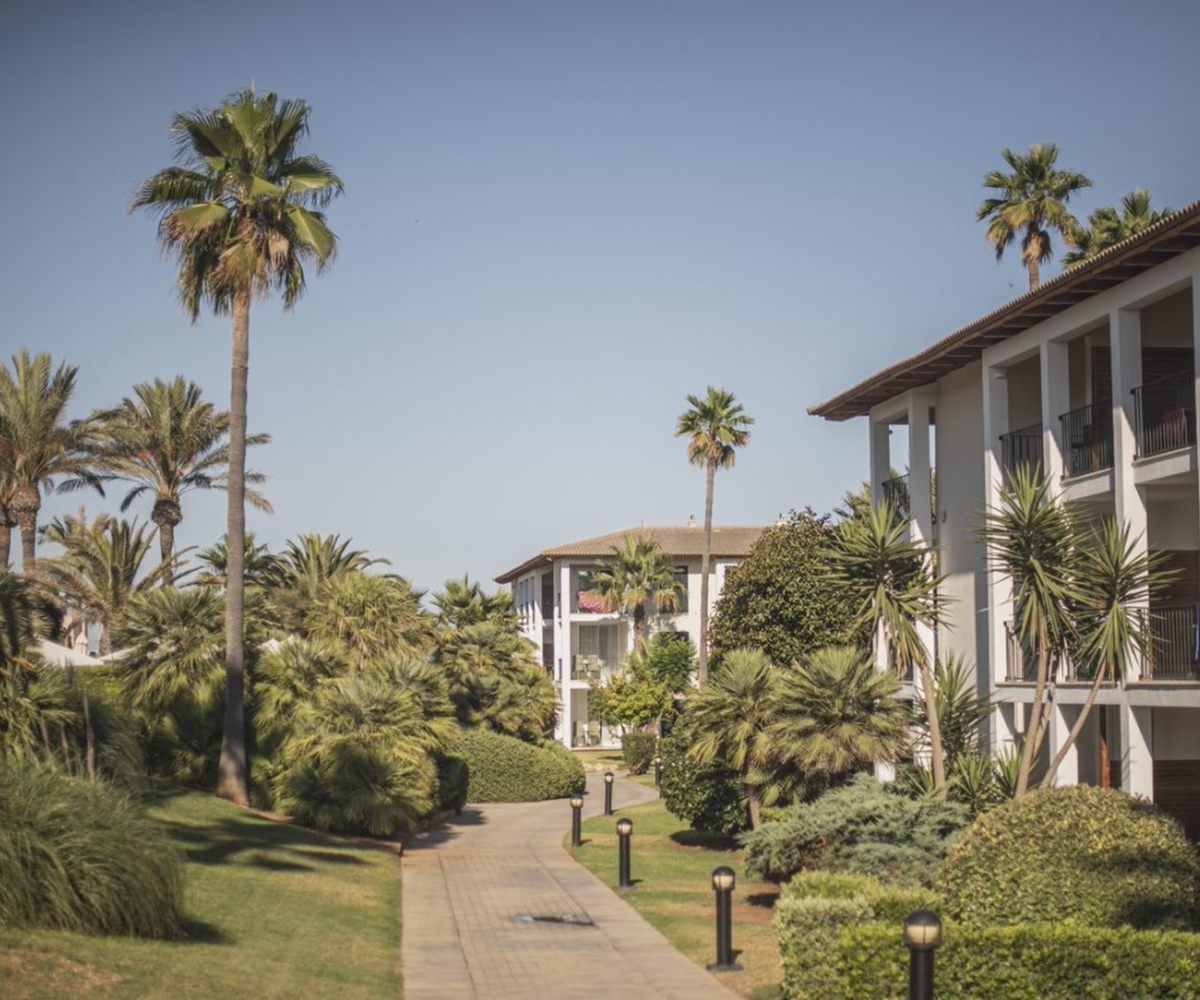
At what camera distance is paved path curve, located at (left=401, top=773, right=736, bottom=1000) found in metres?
14.2

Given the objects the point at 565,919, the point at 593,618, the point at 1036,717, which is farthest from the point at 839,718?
the point at 593,618

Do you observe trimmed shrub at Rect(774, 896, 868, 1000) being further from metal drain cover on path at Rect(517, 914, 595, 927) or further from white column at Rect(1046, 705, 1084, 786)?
white column at Rect(1046, 705, 1084, 786)

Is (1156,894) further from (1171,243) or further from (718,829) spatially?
(718,829)

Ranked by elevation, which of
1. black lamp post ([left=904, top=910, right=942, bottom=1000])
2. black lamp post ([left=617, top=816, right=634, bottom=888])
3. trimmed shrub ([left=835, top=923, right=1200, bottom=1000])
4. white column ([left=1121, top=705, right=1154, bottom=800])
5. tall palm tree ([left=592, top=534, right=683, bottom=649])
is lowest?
black lamp post ([left=617, top=816, right=634, bottom=888])

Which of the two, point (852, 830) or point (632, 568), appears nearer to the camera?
point (852, 830)

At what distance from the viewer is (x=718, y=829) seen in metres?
26.6

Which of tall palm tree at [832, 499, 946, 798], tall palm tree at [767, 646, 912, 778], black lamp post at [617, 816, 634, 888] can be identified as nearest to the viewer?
tall palm tree at [832, 499, 946, 798]

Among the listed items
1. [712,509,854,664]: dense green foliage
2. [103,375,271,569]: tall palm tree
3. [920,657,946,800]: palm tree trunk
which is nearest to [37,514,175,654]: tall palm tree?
[103,375,271,569]: tall palm tree

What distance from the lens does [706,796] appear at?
26391 millimetres

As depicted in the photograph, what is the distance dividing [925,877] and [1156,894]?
173 inches

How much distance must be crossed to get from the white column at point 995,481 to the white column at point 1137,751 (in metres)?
4.19

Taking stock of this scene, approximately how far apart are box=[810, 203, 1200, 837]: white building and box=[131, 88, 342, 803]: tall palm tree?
462 inches

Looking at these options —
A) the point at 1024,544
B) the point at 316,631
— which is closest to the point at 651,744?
the point at 316,631

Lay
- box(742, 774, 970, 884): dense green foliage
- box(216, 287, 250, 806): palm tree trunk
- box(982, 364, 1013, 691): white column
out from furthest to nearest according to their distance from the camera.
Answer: box(216, 287, 250, 806): palm tree trunk → box(982, 364, 1013, 691): white column → box(742, 774, 970, 884): dense green foliage
